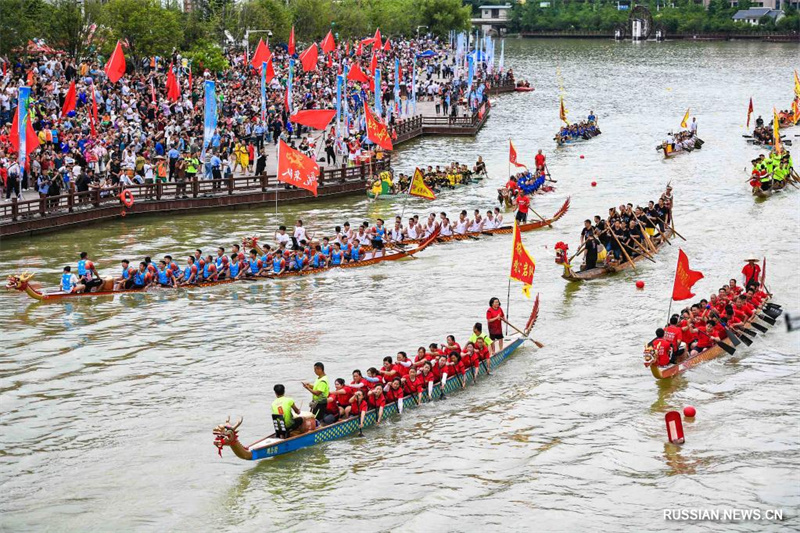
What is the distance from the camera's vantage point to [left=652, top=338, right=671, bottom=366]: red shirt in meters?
27.5

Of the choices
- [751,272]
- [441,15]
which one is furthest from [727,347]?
[441,15]

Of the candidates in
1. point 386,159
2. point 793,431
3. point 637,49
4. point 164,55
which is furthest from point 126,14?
point 637,49

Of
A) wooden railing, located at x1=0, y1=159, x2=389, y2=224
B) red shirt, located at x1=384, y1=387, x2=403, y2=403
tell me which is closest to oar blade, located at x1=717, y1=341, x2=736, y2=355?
red shirt, located at x1=384, y1=387, x2=403, y2=403

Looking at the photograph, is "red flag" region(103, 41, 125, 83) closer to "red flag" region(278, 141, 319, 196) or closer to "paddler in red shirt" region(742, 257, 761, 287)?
"red flag" region(278, 141, 319, 196)

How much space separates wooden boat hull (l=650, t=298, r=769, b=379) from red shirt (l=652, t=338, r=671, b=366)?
0.14 meters

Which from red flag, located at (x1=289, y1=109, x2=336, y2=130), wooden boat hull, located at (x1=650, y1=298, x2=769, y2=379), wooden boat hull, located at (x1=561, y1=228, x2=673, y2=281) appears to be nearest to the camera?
wooden boat hull, located at (x1=650, y1=298, x2=769, y2=379)

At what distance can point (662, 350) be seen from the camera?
2756cm

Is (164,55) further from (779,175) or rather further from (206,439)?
(206,439)

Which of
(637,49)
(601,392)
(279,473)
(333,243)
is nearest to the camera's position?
(279,473)

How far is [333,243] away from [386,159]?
16654mm

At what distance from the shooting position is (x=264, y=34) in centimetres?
8700

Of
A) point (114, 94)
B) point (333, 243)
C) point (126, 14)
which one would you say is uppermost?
point (126, 14)

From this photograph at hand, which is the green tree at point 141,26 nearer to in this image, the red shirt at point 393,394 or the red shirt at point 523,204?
the red shirt at point 523,204

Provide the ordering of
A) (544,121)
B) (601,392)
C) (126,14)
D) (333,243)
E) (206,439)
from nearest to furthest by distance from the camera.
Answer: (206,439) < (601,392) < (333,243) < (126,14) < (544,121)
